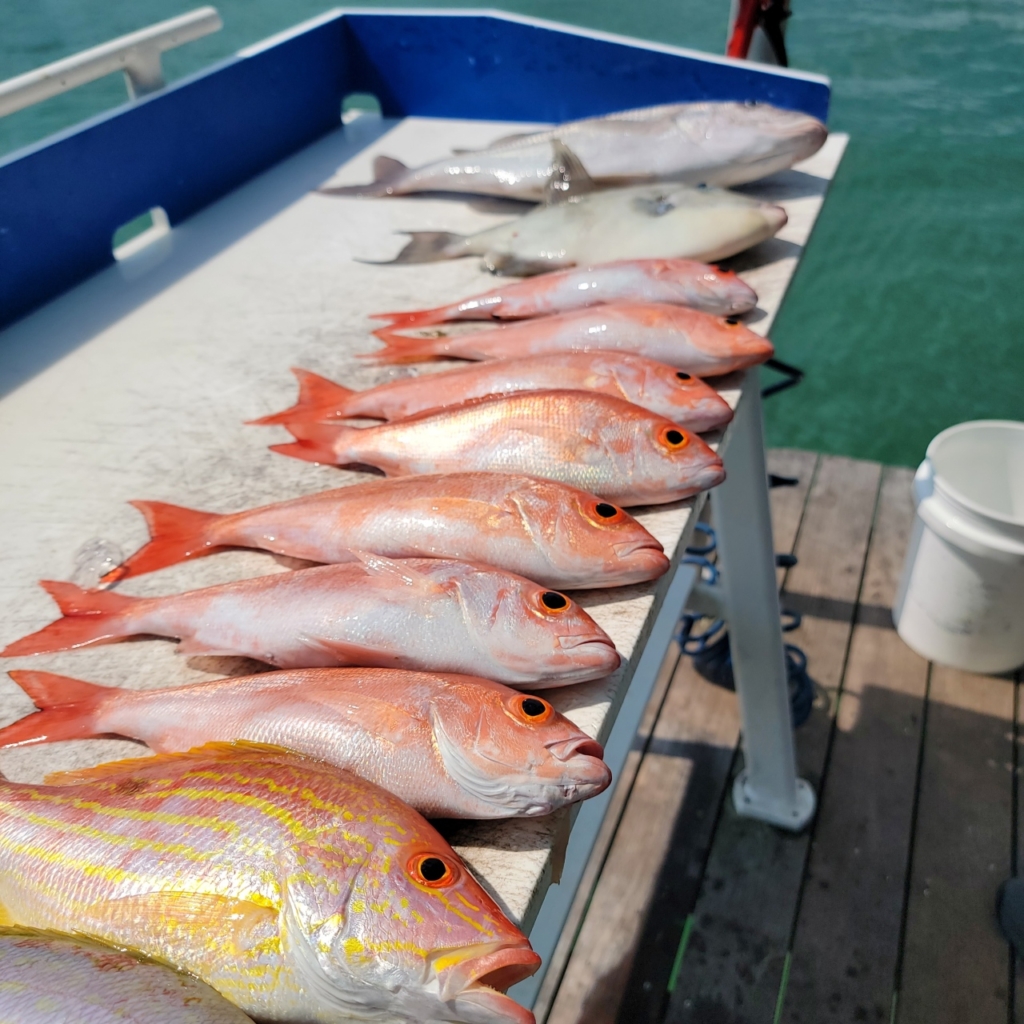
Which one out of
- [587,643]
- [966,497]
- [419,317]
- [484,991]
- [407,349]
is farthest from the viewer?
[966,497]

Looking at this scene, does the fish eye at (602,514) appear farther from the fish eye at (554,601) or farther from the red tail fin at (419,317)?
the red tail fin at (419,317)

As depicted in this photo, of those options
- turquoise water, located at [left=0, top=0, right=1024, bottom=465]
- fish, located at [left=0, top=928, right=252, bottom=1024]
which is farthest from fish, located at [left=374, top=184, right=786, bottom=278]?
turquoise water, located at [left=0, top=0, right=1024, bottom=465]

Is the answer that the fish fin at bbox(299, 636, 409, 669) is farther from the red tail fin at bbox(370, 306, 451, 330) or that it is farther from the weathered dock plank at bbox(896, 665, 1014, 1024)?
the weathered dock plank at bbox(896, 665, 1014, 1024)

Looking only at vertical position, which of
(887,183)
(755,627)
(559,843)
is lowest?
(887,183)

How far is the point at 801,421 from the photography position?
535cm

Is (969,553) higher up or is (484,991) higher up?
(484,991)

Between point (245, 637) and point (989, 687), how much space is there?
2.50m

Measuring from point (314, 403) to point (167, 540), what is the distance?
0.37m

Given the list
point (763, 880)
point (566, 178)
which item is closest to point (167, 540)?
point (566, 178)

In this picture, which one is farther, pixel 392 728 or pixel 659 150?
pixel 659 150

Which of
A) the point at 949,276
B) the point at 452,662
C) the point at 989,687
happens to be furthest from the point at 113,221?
the point at 949,276

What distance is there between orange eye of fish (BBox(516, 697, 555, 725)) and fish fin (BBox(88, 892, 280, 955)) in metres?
0.27

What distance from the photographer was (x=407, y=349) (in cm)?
162

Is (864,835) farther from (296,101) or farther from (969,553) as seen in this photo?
(296,101)
